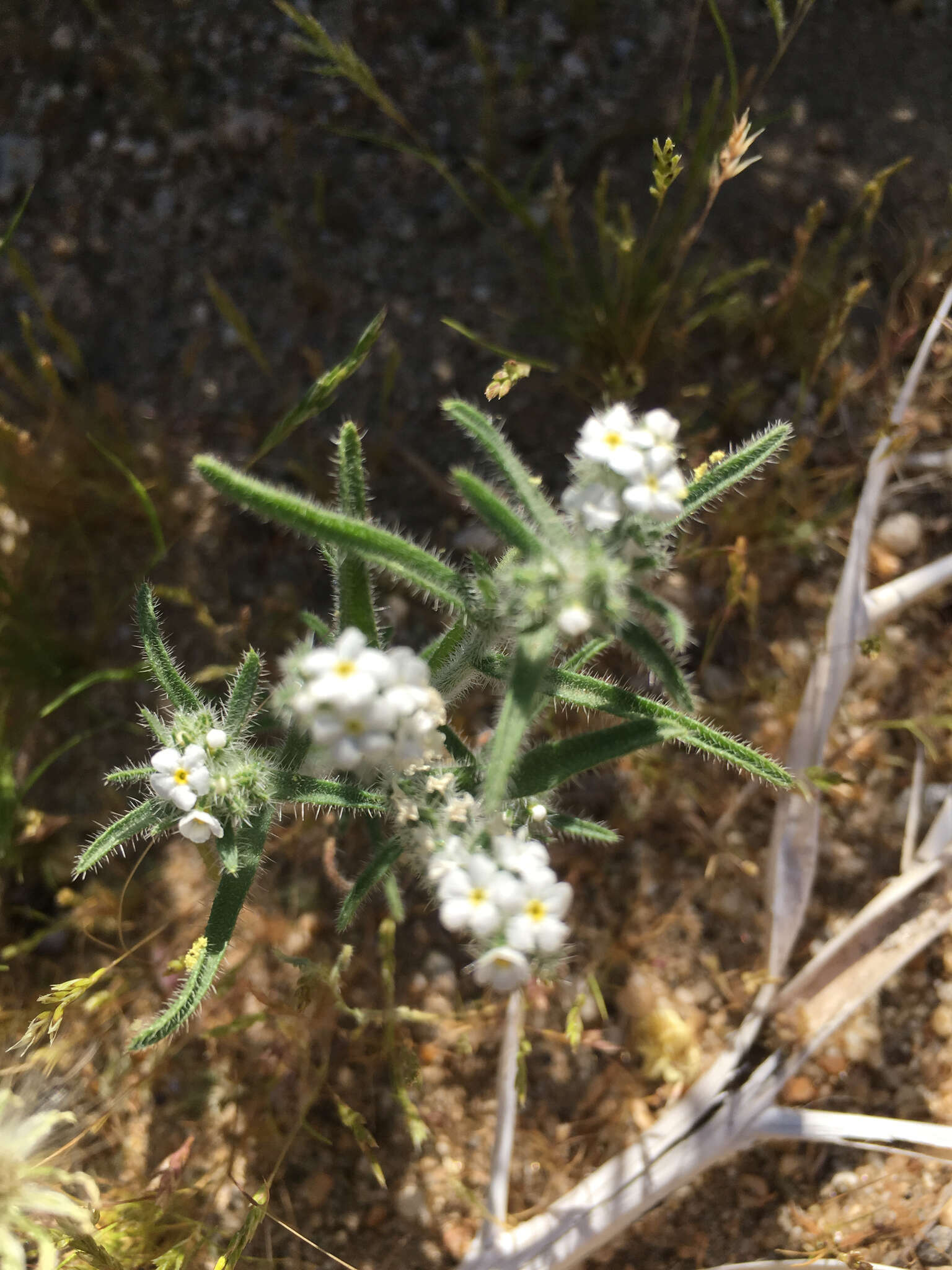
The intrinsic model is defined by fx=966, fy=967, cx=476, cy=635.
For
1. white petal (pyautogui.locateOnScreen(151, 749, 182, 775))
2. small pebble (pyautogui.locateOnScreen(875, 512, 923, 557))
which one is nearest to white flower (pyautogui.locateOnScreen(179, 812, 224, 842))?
white petal (pyautogui.locateOnScreen(151, 749, 182, 775))

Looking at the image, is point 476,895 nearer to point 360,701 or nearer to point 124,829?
point 360,701

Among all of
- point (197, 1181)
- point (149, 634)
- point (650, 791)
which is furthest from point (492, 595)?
point (197, 1181)

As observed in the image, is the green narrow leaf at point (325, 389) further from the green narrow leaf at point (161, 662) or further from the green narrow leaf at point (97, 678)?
the green narrow leaf at point (97, 678)

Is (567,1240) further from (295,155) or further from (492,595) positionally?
(295,155)

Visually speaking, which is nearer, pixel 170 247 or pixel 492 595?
pixel 492 595

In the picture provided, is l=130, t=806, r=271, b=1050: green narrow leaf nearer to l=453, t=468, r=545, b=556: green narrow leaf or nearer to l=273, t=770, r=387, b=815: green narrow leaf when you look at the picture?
l=273, t=770, r=387, b=815: green narrow leaf

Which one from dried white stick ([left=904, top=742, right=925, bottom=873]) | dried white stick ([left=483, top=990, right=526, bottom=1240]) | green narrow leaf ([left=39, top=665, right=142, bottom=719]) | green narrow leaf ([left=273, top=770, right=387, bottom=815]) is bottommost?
dried white stick ([left=483, top=990, right=526, bottom=1240])
